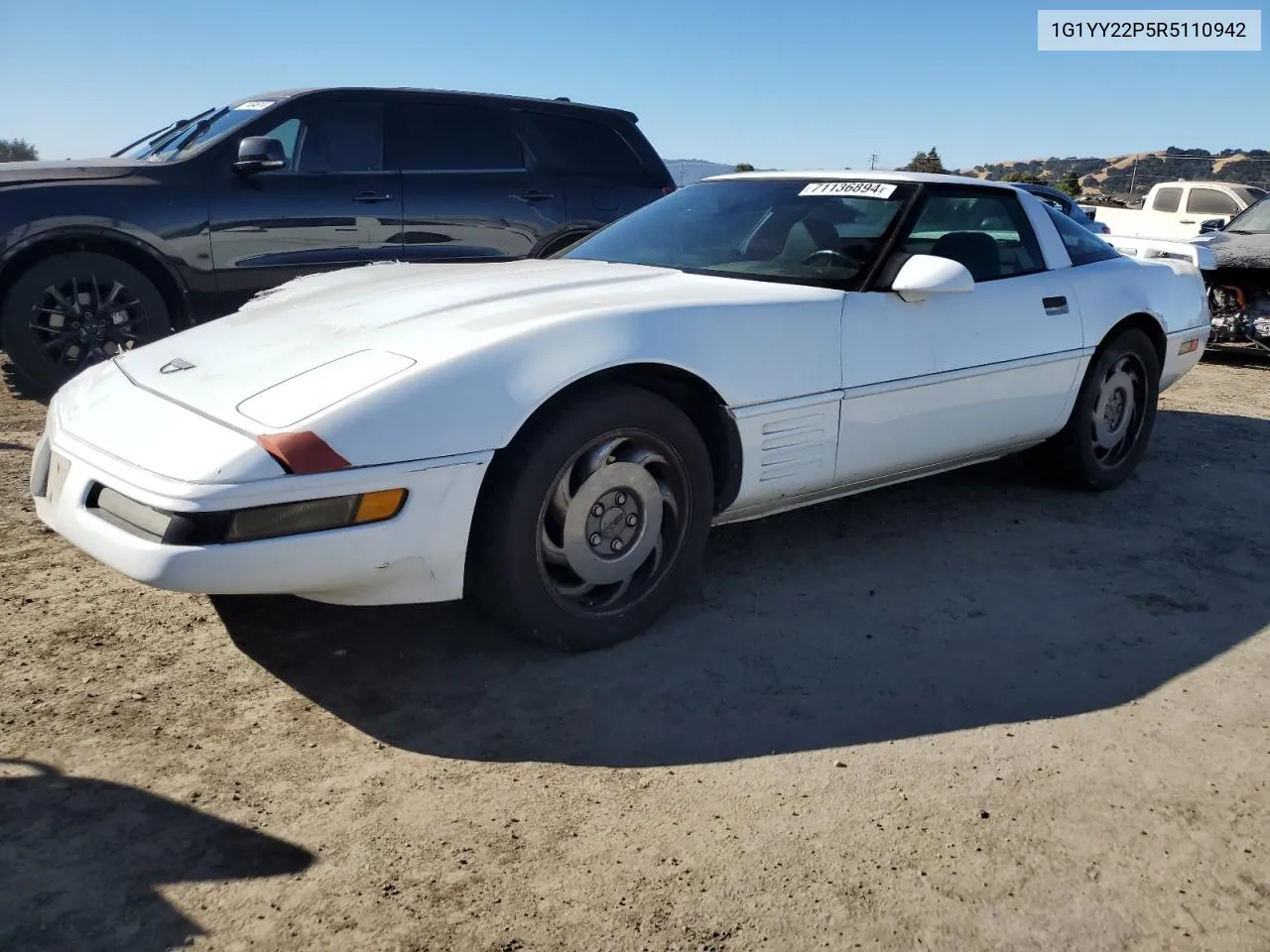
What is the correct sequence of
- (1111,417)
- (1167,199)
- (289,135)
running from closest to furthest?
(1111,417) < (289,135) < (1167,199)

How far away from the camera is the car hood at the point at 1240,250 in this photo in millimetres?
7926

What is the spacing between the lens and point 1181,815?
7.61 ft

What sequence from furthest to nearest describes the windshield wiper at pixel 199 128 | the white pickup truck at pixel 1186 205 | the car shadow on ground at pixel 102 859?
the white pickup truck at pixel 1186 205, the windshield wiper at pixel 199 128, the car shadow on ground at pixel 102 859

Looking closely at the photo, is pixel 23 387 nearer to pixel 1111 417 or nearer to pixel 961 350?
pixel 961 350

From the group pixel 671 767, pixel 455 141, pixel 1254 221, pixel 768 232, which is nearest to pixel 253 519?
pixel 671 767

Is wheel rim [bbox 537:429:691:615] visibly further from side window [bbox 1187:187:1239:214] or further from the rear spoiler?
side window [bbox 1187:187:1239:214]

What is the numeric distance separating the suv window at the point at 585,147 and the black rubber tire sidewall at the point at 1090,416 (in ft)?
11.7

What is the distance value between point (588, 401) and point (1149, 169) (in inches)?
1378

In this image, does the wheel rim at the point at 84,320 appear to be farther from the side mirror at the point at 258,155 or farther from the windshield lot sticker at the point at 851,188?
the windshield lot sticker at the point at 851,188

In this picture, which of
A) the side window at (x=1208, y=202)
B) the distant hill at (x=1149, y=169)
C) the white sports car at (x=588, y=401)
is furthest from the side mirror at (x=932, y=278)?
the distant hill at (x=1149, y=169)

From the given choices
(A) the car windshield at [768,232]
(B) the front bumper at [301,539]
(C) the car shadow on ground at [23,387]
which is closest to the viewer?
(B) the front bumper at [301,539]

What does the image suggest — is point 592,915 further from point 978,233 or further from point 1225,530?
point 1225,530

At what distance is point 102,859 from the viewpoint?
80.7 inches

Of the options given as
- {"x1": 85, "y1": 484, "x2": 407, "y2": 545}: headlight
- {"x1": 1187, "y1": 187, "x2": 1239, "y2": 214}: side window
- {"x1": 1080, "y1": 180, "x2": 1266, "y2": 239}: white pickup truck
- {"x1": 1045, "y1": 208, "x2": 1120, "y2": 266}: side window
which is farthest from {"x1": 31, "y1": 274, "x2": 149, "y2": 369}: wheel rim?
{"x1": 1187, "y1": 187, "x2": 1239, "y2": 214}: side window
